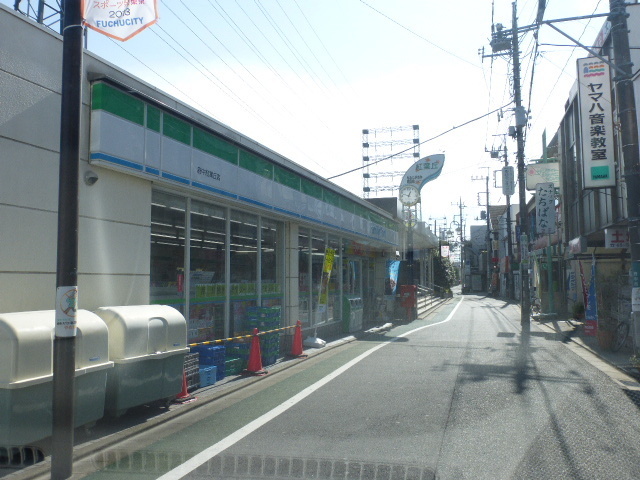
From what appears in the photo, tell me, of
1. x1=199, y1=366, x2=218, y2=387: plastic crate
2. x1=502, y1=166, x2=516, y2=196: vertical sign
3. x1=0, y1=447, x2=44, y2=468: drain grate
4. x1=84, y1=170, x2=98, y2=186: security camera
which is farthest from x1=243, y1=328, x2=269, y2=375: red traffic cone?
x1=502, y1=166, x2=516, y2=196: vertical sign

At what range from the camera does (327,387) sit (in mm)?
9742

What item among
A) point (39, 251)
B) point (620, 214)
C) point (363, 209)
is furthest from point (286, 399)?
point (363, 209)

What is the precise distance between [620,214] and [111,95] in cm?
1316

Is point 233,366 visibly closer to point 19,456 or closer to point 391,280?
point 19,456

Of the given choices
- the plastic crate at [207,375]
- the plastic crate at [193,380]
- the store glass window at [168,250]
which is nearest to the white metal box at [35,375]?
the plastic crate at [193,380]

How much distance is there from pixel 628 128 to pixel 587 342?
700 cm

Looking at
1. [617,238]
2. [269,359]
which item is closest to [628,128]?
[617,238]

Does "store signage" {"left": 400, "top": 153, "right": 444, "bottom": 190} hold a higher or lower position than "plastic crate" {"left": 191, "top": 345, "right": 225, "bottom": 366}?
higher

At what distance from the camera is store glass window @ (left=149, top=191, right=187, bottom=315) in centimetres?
992

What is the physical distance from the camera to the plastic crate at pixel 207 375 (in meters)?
9.72

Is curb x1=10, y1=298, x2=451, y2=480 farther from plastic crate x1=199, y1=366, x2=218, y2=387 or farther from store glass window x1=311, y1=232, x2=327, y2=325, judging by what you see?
store glass window x1=311, y1=232, x2=327, y2=325

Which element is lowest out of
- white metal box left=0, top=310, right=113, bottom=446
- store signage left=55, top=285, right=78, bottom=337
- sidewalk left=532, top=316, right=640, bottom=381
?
sidewalk left=532, top=316, right=640, bottom=381

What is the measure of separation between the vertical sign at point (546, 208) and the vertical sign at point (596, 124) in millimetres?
8363

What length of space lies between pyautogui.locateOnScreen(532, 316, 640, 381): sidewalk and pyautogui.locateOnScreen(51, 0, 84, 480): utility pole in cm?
979
